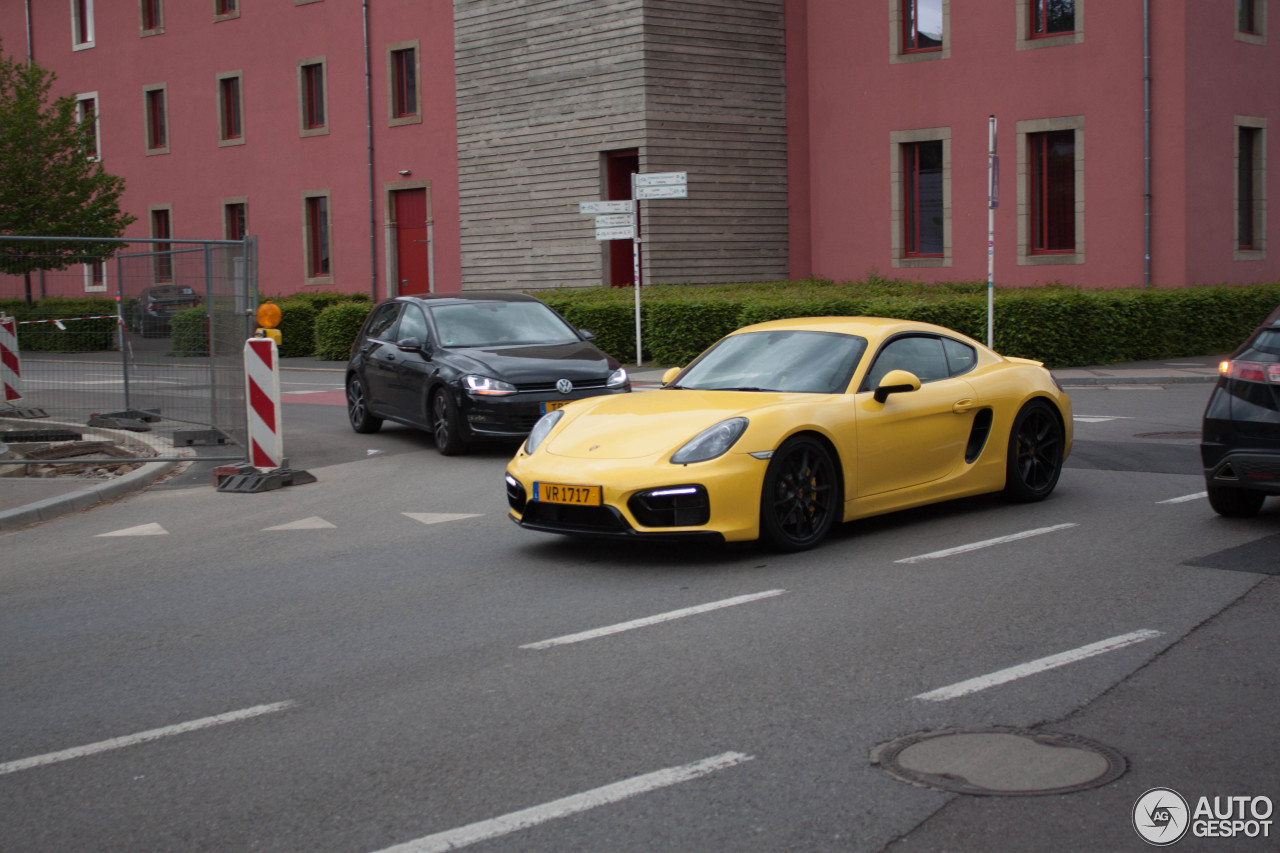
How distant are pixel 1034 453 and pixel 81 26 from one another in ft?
137

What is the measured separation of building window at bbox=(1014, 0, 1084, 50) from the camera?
24578 mm

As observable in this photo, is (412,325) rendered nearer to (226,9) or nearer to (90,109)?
(226,9)

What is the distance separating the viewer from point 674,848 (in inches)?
147

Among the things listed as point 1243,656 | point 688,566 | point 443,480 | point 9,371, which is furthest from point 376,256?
point 1243,656

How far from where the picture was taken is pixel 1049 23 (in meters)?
25.0

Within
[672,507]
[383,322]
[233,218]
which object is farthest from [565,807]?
[233,218]

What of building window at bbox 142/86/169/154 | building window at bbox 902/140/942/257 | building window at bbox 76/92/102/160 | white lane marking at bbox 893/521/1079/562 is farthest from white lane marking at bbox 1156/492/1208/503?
building window at bbox 76/92/102/160

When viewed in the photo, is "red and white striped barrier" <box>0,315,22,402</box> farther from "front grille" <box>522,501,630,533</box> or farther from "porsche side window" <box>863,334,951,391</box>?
"porsche side window" <box>863,334,951,391</box>

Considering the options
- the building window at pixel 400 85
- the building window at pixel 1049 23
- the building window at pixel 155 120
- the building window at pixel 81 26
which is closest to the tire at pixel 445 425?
the building window at pixel 1049 23

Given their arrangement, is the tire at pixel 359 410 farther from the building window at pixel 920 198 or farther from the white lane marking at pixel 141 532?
the building window at pixel 920 198

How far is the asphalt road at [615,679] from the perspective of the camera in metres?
3.99

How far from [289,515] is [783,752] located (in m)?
6.33

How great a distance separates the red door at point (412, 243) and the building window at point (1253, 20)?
18.5 m

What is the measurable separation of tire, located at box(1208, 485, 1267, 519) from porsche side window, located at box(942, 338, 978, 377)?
5.61ft
